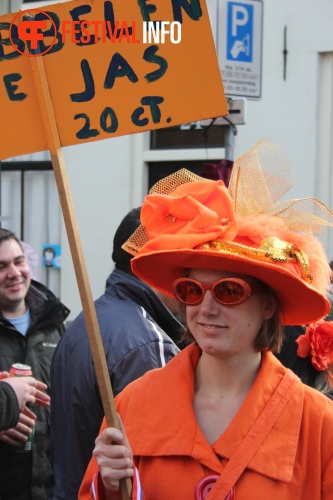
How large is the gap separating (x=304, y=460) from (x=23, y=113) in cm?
119

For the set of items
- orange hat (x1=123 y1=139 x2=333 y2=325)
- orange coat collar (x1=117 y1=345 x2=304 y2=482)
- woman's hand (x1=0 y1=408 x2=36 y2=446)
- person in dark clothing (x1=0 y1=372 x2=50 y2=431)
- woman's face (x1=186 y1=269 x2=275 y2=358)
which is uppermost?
orange hat (x1=123 y1=139 x2=333 y2=325)

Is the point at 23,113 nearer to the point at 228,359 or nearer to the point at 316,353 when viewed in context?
the point at 228,359

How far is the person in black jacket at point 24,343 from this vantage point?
163 inches

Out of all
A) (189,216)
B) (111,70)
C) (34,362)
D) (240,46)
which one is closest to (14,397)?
(34,362)

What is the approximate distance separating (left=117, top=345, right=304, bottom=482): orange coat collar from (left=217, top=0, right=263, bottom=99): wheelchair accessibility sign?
3.83m

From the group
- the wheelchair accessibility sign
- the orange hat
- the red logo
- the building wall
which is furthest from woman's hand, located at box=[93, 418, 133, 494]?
the building wall

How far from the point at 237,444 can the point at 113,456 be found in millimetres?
320

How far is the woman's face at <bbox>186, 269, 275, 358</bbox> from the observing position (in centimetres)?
245

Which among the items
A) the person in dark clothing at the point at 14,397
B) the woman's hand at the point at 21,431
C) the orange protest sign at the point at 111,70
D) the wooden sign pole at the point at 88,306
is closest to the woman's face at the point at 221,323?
the wooden sign pole at the point at 88,306

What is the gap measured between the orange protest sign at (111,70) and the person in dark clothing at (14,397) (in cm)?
132

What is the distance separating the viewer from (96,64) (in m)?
2.54

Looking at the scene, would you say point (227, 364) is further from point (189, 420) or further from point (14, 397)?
point (14, 397)

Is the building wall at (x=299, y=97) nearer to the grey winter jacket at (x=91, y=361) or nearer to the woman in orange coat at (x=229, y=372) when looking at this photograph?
the grey winter jacket at (x=91, y=361)

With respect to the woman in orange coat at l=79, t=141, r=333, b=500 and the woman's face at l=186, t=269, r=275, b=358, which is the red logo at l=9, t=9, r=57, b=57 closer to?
the woman in orange coat at l=79, t=141, r=333, b=500
